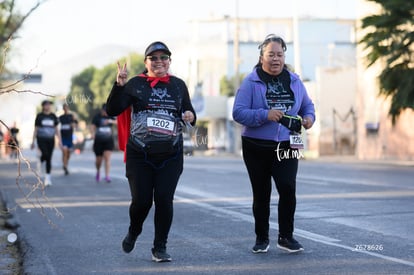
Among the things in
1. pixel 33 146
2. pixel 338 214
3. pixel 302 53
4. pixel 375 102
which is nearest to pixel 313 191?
pixel 338 214

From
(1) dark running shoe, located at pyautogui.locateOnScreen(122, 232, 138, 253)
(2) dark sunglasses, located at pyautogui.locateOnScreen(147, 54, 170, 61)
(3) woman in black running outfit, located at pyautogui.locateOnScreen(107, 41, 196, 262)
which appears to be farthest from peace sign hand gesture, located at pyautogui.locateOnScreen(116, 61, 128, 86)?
(1) dark running shoe, located at pyautogui.locateOnScreen(122, 232, 138, 253)

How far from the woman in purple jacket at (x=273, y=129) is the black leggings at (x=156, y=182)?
2.28 ft

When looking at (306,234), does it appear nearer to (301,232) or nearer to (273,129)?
(301,232)

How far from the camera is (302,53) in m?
83.5

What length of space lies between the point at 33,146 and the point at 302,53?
207 ft

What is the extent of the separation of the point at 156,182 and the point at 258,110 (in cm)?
106

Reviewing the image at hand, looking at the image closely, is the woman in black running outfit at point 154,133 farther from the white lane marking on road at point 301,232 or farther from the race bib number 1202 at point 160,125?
the white lane marking on road at point 301,232

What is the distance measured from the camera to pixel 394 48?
3012 centimetres

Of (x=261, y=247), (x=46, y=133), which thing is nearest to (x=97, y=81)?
(x=46, y=133)

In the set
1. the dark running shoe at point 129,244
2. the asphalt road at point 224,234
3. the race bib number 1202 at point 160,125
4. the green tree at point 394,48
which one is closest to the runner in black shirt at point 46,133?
the asphalt road at point 224,234

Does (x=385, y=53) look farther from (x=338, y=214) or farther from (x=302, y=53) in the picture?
(x=302, y=53)

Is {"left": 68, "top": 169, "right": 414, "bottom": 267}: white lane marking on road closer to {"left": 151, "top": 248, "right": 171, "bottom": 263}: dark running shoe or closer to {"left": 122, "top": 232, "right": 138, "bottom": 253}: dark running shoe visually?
{"left": 151, "top": 248, "right": 171, "bottom": 263}: dark running shoe

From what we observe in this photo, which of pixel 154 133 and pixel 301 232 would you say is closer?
pixel 154 133

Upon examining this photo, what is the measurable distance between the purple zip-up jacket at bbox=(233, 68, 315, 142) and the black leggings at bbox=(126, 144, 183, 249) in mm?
663
